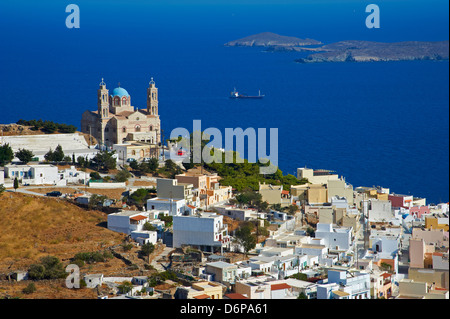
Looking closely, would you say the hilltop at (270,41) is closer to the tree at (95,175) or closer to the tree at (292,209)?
the tree at (95,175)

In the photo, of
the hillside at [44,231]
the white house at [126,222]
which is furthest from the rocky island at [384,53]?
the white house at [126,222]

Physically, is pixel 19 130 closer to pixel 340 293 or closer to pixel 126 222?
pixel 126 222

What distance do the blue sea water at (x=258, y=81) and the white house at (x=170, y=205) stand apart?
12210mm

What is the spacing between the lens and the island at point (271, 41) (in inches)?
4208

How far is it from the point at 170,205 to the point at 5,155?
531cm

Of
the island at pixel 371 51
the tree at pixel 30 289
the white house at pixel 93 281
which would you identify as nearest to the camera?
the tree at pixel 30 289

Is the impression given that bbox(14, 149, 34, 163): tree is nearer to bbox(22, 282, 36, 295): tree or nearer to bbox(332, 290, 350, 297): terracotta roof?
bbox(22, 282, 36, 295): tree

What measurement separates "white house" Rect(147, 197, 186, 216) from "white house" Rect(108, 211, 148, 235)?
40.5 inches

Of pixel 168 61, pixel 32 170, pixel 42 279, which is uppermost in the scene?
pixel 168 61
